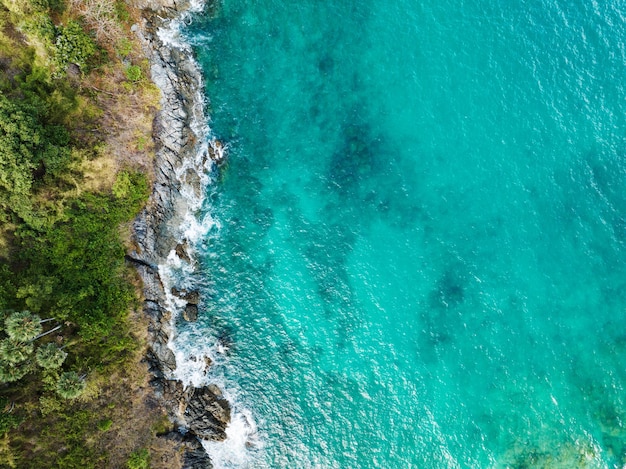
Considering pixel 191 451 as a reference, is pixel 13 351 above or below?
above

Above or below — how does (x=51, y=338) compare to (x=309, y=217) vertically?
below

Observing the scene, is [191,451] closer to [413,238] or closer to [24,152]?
[24,152]

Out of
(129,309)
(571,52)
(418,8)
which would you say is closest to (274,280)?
(129,309)

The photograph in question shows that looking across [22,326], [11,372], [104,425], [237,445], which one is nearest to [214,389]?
[237,445]

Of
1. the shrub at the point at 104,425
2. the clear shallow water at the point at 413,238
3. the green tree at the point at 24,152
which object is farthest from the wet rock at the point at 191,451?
the green tree at the point at 24,152

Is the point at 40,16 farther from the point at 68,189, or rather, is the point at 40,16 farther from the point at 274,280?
the point at 274,280

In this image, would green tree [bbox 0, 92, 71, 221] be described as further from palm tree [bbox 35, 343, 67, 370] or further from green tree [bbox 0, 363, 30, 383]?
green tree [bbox 0, 363, 30, 383]
